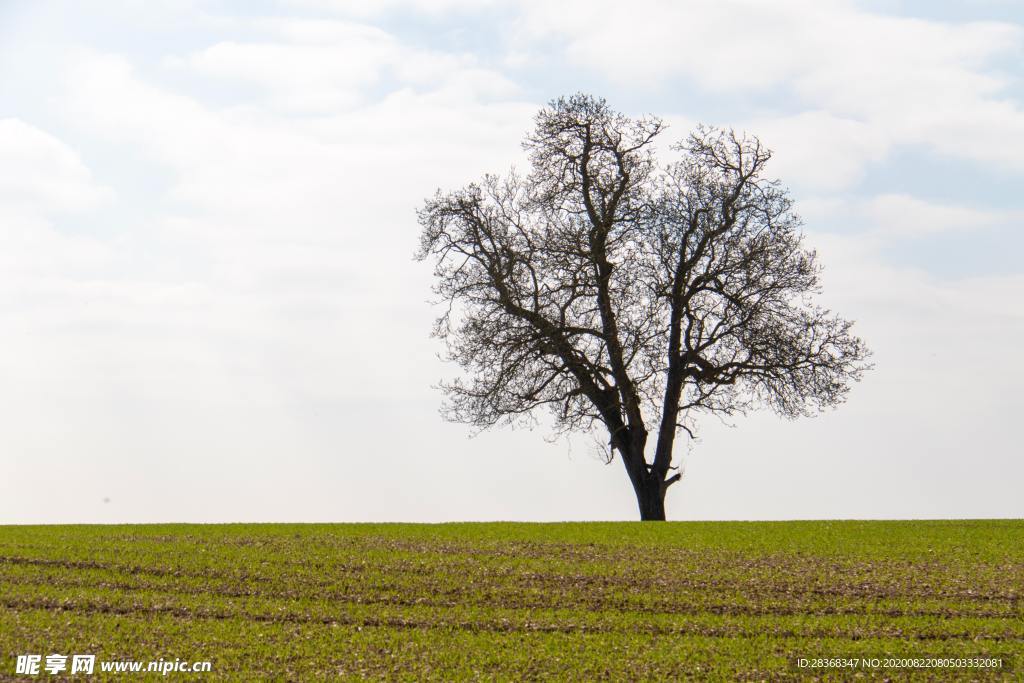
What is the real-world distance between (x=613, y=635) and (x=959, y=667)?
6.02 meters

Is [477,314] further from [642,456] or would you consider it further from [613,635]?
[613,635]

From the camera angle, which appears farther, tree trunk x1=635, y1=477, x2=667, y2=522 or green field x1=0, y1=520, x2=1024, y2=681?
tree trunk x1=635, y1=477, x2=667, y2=522

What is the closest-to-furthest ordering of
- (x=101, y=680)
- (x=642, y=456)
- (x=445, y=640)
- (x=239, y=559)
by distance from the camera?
(x=101, y=680) < (x=445, y=640) < (x=239, y=559) < (x=642, y=456)

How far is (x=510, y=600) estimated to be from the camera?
2220 centimetres

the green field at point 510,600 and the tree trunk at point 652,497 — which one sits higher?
the tree trunk at point 652,497

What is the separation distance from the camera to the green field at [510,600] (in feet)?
59.2

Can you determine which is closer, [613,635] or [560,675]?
[560,675]

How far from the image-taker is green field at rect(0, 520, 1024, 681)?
18047 mm

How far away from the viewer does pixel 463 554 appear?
26828 mm

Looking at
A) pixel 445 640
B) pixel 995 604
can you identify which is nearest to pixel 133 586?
pixel 445 640

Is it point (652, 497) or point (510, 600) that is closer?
point (510, 600)

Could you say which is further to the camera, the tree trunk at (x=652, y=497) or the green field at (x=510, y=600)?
the tree trunk at (x=652, y=497)

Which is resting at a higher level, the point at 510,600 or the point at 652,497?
the point at 652,497

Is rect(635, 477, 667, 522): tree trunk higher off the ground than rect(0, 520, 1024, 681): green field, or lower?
higher
